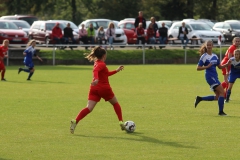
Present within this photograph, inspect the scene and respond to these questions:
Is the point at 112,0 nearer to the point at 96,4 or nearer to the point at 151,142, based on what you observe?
the point at 96,4

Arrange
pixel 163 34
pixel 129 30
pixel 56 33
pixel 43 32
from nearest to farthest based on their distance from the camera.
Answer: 1. pixel 56 33
2. pixel 163 34
3. pixel 43 32
4. pixel 129 30

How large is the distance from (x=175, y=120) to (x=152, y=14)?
187 feet

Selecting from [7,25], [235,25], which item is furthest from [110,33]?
[235,25]

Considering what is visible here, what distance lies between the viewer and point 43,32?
134 feet

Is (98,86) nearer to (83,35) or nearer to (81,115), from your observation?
(81,115)

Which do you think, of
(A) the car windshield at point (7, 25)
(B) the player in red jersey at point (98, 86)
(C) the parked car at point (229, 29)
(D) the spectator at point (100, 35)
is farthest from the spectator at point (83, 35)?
(B) the player in red jersey at point (98, 86)

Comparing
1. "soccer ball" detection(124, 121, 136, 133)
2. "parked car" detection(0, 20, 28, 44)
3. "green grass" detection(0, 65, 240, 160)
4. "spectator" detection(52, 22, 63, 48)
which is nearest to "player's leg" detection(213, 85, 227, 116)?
"green grass" detection(0, 65, 240, 160)

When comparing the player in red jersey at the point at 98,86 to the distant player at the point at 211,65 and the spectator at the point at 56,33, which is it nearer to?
the distant player at the point at 211,65

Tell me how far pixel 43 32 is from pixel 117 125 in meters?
28.4

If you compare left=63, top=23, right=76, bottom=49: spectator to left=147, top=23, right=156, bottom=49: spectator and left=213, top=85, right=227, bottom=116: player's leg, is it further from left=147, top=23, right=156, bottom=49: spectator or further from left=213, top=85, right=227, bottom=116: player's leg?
left=213, top=85, right=227, bottom=116: player's leg

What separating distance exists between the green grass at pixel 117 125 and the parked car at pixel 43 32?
54.0ft

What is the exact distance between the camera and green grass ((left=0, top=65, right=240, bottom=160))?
9.99 m

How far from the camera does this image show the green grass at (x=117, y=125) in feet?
32.8

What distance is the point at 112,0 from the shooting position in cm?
7244
